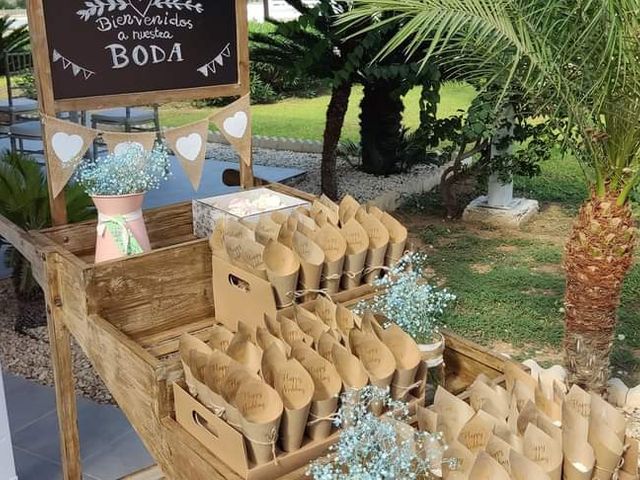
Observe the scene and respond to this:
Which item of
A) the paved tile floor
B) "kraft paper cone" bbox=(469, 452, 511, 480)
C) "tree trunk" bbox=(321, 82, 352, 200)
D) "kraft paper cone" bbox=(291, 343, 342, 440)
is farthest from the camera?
"tree trunk" bbox=(321, 82, 352, 200)

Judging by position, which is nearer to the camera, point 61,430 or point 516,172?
point 61,430

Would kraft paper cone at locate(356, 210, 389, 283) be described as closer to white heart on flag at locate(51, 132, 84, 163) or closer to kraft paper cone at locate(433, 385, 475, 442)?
kraft paper cone at locate(433, 385, 475, 442)

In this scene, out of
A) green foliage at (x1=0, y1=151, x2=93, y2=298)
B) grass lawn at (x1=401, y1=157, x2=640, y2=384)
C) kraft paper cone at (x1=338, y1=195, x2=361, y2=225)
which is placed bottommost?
grass lawn at (x1=401, y1=157, x2=640, y2=384)

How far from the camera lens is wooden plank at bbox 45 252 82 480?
2225 millimetres

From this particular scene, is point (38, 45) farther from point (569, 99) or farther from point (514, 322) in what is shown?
point (514, 322)

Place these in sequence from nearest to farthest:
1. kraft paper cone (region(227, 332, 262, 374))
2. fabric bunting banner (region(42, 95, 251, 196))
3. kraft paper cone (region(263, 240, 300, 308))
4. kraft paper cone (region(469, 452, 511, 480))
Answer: kraft paper cone (region(469, 452, 511, 480)) → kraft paper cone (region(227, 332, 262, 374)) → kraft paper cone (region(263, 240, 300, 308)) → fabric bunting banner (region(42, 95, 251, 196))

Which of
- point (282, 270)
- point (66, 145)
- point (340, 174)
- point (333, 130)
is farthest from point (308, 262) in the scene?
point (340, 174)

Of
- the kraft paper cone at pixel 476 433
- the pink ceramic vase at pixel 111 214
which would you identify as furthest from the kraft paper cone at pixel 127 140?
the kraft paper cone at pixel 476 433

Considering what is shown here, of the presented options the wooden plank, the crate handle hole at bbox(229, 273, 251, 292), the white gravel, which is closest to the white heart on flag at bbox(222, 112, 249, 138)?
the crate handle hole at bbox(229, 273, 251, 292)

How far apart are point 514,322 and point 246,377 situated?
A: 11.3ft

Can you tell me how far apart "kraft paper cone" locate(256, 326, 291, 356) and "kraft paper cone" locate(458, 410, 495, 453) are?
41 centimetres

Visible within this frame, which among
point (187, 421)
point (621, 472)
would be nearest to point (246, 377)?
point (187, 421)

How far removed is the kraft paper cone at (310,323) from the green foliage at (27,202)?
8.83 ft

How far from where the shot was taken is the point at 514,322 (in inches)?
184
